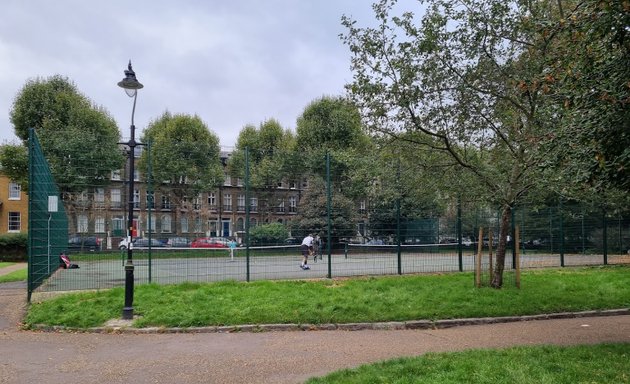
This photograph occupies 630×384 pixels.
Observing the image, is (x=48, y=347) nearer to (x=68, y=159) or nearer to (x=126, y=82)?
(x=126, y=82)

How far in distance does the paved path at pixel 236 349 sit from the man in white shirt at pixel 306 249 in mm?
6172

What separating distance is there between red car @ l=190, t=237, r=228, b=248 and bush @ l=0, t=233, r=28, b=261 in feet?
75.8

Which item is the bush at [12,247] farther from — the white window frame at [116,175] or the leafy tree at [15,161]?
the white window frame at [116,175]

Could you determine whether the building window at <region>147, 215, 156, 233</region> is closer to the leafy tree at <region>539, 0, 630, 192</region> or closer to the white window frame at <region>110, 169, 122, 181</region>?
the white window frame at <region>110, 169, 122, 181</region>

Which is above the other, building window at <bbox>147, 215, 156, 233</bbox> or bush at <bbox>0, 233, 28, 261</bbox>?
building window at <bbox>147, 215, 156, 233</bbox>

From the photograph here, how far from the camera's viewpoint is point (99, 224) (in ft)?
45.8

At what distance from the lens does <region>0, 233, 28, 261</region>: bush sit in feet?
105

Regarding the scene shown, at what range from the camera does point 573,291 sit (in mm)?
12016

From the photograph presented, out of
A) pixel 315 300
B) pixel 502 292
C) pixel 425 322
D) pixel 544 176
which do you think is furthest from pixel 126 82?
pixel 502 292

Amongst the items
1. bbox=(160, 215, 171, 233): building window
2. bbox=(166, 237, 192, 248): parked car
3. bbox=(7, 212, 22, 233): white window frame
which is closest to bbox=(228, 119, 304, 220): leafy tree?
bbox=(166, 237, 192, 248): parked car

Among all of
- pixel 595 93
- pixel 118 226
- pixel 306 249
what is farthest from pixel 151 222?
pixel 595 93

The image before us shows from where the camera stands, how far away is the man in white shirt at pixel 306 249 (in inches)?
593

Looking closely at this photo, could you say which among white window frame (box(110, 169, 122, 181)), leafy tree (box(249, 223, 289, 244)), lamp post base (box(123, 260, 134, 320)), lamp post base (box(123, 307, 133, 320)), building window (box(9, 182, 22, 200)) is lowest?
lamp post base (box(123, 307, 133, 320))

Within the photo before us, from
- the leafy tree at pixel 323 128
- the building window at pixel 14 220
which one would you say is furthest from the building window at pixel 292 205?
the building window at pixel 14 220
